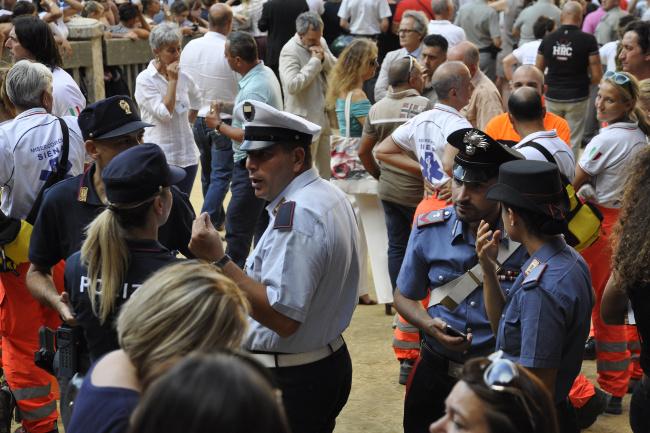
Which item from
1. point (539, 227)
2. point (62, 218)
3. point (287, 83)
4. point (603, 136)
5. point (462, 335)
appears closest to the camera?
point (539, 227)

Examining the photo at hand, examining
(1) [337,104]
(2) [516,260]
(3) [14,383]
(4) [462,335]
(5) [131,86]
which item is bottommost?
(5) [131,86]

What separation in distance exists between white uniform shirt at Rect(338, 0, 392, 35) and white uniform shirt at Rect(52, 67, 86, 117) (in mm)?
7308

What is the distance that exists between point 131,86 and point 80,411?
36.6 ft

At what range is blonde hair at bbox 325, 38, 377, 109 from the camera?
800 cm

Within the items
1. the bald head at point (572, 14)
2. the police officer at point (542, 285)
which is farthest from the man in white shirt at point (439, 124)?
the bald head at point (572, 14)

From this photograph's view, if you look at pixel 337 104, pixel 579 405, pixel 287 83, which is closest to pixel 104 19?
pixel 287 83

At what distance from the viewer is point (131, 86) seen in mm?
13359

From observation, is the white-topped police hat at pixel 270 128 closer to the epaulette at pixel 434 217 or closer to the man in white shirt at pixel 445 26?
the epaulette at pixel 434 217

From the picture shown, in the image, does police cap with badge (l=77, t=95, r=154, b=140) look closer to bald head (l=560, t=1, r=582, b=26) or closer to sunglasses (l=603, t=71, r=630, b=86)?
sunglasses (l=603, t=71, r=630, b=86)

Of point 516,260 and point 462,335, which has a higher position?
point 516,260

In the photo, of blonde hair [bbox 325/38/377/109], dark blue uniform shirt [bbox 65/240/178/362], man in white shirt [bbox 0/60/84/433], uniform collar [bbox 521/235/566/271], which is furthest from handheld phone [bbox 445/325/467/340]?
blonde hair [bbox 325/38/377/109]

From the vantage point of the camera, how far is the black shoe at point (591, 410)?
221 inches

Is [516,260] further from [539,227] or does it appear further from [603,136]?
[603,136]

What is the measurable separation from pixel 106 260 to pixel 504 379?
1.62 m
